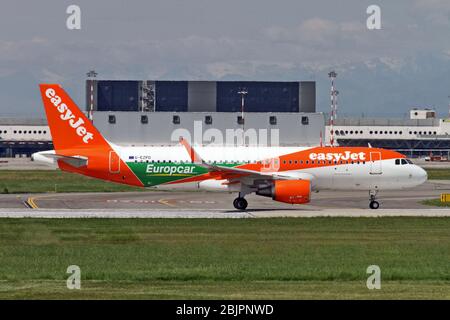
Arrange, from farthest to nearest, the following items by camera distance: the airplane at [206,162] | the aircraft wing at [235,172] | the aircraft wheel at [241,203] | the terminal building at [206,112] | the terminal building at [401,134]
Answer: the terminal building at [401,134] → the terminal building at [206,112] → the aircraft wheel at [241,203] → the airplane at [206,162] → the aircraft wing at [235,172]

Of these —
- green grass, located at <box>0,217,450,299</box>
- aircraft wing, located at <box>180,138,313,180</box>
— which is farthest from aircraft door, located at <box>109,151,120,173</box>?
green grass, located at <box>0,217,450,299</box>

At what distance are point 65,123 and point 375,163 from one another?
19336 mm

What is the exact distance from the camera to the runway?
169ft

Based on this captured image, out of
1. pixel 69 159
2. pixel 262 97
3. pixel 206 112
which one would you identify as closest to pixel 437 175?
pixel 206 112

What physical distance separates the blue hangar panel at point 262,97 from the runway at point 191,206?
92913 mm

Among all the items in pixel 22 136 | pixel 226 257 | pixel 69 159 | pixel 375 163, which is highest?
pixel 22 136

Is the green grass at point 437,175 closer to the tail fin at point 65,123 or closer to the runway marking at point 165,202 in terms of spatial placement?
the runway marking at point 165,202

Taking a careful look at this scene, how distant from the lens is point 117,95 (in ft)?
541

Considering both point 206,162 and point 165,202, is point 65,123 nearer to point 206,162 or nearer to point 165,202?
point 206,162

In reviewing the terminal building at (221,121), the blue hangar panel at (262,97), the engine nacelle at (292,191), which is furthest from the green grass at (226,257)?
the blue hangar panel at (262,97)

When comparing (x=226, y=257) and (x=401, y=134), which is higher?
(x=401, y=134)

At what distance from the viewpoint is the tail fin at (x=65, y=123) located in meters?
55.4

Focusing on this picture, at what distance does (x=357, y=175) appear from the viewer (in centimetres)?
5531
